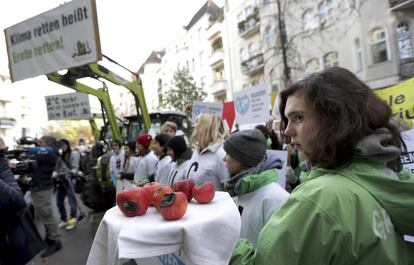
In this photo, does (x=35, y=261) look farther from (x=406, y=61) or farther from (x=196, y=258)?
(x=406, y=61)

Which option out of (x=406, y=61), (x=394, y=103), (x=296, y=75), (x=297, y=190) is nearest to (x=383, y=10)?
(x=406, y=61)

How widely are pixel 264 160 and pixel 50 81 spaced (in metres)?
5.77

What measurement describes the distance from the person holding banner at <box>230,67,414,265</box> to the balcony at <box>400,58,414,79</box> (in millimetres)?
17506

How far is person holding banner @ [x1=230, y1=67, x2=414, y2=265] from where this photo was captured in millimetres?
1061

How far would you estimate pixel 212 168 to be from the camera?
11.8 feet

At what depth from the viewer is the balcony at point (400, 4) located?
16.6 meters

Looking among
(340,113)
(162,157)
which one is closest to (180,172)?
(162,157)

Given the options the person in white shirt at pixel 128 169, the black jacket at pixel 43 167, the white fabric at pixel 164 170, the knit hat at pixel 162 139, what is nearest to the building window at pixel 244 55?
the person in white shirt at pixel 128 169

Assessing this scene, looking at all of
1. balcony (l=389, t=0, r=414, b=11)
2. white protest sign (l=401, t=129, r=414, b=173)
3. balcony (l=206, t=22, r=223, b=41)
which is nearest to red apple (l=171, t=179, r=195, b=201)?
white protest sign (l=401, t=129, r=414, b=173)

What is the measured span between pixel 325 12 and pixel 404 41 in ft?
16.6

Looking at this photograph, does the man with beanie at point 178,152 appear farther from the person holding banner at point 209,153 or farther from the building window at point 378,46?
the building window at point 378,46

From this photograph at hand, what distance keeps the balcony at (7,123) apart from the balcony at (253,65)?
1468 inches

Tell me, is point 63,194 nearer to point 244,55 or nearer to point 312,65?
point 312,65

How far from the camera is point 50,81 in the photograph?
7.07m
